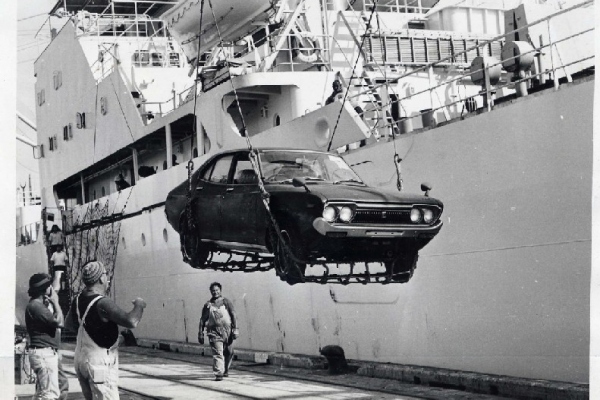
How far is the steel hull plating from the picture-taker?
28.2 feet

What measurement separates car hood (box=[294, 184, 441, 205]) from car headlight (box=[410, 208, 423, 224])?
0.07 m

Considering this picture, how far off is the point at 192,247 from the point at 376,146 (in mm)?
4248

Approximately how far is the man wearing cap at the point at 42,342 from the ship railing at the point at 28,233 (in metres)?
12.2

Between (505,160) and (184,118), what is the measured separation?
592 centimetres

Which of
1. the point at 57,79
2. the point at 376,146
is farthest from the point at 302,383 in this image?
the point at 57,79

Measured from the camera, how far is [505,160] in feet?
30.7

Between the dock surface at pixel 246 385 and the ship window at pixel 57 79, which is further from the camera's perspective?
the ship window at pixel 57 79

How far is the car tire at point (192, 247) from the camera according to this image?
6805 mm

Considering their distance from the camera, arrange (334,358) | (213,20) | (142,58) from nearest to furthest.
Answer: (334,358), (213,20), (142,58)

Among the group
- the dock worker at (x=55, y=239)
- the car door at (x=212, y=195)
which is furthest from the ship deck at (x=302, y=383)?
the car door at (x=212, y=195)

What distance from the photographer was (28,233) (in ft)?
63.2

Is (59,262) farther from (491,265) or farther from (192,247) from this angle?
(491,265)

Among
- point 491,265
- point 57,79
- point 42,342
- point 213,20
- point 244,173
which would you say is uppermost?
point 213,20

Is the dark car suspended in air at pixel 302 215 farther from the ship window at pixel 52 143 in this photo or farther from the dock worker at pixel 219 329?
the ship window at pixel 52 143
